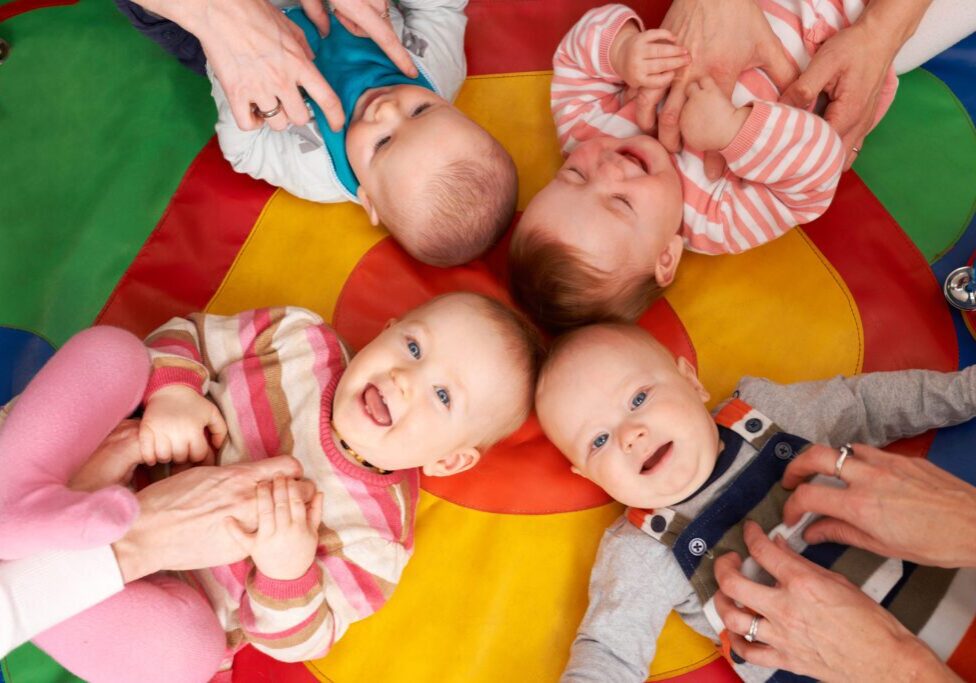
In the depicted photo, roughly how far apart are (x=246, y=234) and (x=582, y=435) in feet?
3.12

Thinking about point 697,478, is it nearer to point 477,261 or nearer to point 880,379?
point 880,379

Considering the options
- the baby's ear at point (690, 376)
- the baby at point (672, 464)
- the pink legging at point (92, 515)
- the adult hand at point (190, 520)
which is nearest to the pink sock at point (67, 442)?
the pink legging at point (92, 515)

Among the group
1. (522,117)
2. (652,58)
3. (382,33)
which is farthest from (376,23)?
(652,58)

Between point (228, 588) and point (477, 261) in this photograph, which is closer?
point (228, 588)

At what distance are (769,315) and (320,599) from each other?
1158mm

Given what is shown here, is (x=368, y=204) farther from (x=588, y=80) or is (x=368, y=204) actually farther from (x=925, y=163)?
(x=925, y=163)

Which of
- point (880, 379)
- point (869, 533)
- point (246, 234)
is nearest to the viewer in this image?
point (869, 533)

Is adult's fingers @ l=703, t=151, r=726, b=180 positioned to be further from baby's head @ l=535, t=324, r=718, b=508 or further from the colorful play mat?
baby's head @ l=535, t=324, r=718, b=508

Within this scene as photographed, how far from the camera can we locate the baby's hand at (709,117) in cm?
171

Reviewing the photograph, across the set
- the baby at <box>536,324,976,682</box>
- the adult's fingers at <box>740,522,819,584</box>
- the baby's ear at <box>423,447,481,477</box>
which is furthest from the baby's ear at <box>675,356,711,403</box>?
the baby's ear at <box>423,447,481,477</box>

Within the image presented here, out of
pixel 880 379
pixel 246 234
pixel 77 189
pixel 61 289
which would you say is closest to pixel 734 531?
pixel 880 379

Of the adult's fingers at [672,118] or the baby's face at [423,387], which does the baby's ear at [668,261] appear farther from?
the baby's face at [423,387]

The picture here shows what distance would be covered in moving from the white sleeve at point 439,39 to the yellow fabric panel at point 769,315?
73 cm

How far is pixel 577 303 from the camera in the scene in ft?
5.80
